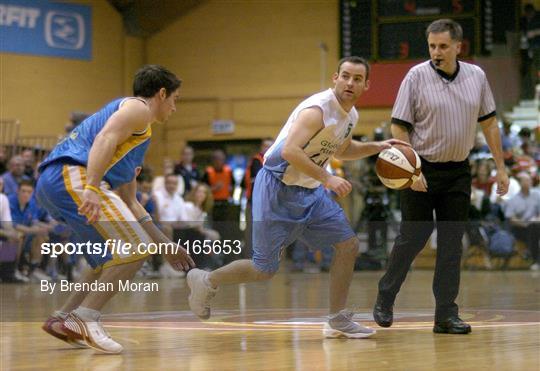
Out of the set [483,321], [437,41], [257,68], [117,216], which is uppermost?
[257,68]

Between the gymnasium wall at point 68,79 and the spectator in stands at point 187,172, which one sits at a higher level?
the gymnasium wall at point 68,79

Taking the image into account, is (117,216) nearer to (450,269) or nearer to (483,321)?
(450,269)

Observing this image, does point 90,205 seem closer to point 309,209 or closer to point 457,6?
point 309,209

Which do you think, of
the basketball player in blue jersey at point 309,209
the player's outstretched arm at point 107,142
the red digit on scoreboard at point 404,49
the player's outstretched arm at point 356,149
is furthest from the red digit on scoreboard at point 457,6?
the player's outstretched arm at point 107,142

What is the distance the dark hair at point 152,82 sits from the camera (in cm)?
616

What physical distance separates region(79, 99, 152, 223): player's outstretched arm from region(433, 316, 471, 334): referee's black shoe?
2.33 m

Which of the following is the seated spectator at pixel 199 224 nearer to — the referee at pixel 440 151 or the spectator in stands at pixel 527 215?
the referee at pixel 440 151

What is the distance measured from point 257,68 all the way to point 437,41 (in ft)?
51.3

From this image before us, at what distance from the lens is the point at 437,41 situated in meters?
6.98

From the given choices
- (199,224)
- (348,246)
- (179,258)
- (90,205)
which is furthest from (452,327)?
(199,224)

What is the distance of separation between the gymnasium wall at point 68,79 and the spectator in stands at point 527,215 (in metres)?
9.23

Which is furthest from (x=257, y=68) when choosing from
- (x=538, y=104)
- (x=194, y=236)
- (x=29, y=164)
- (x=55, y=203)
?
(x=55, y=203)

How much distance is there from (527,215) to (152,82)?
414 inches

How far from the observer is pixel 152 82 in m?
6.16
